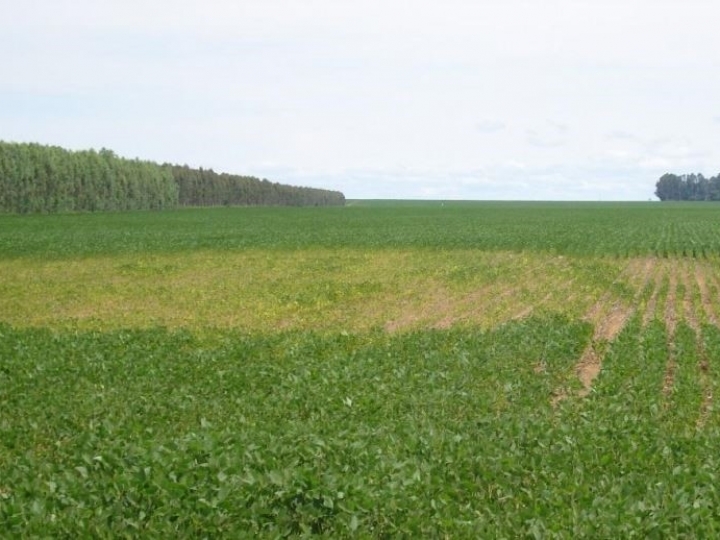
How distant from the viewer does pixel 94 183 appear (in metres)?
101

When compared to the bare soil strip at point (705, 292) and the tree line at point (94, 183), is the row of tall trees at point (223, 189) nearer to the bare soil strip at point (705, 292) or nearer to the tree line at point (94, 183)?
the tree line at point (94, 183)

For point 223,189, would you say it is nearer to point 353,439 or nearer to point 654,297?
point 654,297

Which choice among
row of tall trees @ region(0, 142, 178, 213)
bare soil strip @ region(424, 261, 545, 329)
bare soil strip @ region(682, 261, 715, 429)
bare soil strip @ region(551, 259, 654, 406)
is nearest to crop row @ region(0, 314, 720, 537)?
bare soil strip @ region(682, 261, 715, 429)

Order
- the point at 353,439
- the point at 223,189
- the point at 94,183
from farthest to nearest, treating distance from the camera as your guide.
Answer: the point at 223,189 < the point at 94,183 < the point at 353,439

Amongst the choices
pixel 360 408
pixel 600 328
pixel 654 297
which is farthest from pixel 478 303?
pixel 360 408

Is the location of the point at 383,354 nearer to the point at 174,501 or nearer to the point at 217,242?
the point at 174,501

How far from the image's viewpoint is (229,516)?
7574 mm

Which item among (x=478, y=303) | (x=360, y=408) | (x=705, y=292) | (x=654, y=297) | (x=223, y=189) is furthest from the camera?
(x=223, y=189)

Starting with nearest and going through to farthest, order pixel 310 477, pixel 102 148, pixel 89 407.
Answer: pixel 310 477 < pixel 89 407 < pixel 102 148

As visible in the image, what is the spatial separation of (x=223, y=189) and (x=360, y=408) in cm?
13218

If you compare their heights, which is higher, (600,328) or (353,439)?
(353,439)

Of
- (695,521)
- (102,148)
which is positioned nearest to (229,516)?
(695,521)

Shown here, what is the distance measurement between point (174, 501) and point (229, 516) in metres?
0.50

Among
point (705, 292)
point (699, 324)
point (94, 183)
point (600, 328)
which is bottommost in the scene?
point (600, 328)
